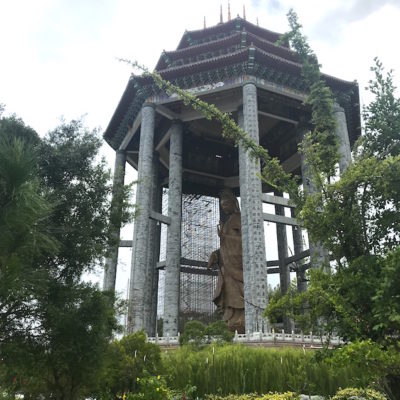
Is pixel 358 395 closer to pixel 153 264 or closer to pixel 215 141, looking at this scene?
pixel 153 264

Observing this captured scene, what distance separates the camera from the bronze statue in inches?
875

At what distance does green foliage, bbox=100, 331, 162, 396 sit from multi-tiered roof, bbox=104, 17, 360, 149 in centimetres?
1732

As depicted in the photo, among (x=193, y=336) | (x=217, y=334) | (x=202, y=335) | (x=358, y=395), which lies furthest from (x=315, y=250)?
(x=358, y=395)

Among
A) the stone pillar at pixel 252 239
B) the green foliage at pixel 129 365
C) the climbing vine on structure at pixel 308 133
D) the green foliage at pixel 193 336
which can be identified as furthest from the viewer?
the stone pillar at pixel 252 239

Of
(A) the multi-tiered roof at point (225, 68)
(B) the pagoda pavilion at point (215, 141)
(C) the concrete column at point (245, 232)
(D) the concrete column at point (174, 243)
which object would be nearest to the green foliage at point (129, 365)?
(B) the pagoda pavilion at point (215, 141)

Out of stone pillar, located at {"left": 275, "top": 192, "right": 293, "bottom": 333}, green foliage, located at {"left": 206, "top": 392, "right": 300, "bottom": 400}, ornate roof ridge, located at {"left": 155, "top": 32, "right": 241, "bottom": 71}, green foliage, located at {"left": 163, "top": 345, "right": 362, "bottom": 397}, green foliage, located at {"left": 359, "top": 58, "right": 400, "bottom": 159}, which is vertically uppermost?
ornate roof ridge, located at {"left": 155, "top": 32, "right": 241, "bottom": 71}

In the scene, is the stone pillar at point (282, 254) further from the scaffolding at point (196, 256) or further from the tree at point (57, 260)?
the tree at point (57, 260)


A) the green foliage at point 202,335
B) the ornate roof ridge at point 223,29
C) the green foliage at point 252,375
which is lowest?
the green foliage at point 252,375

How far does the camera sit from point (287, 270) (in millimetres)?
29453

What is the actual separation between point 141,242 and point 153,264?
551 cm

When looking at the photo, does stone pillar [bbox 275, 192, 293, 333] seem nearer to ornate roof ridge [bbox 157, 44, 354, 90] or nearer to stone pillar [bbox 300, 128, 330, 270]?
stone pillar [bbox 300, 128, 330, 270]

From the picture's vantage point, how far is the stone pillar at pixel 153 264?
992 inches

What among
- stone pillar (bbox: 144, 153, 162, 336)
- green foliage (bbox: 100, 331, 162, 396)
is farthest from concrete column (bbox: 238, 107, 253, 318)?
green foliage (bbox: 100, 331, 162, 396)

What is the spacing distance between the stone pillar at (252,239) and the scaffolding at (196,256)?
999 cm
